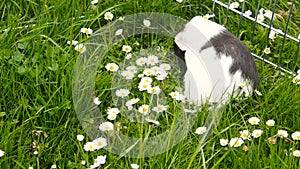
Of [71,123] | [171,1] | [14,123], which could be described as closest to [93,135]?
[71,123]

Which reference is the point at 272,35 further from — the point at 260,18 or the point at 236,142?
the point at 236,142

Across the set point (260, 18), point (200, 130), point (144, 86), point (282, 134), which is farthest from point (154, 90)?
point (260, 18)

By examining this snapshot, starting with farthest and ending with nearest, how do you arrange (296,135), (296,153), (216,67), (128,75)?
(128,75), (216,67), (296,135), (296,153)

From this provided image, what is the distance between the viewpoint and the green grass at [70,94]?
7.57ft

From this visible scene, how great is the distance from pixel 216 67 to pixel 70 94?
537 millimetres

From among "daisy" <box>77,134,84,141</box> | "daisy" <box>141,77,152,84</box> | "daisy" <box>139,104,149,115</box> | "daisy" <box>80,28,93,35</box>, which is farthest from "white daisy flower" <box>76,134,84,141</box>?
"daisy" <box>80,28,93,35</box>

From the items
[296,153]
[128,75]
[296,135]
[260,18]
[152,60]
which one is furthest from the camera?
[260,18]

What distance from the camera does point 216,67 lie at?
2.53 metres

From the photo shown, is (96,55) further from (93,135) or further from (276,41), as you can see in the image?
(276,41)

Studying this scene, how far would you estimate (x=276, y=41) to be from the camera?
2.97 m

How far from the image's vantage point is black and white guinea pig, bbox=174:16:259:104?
2.51m

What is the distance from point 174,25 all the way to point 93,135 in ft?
2.39

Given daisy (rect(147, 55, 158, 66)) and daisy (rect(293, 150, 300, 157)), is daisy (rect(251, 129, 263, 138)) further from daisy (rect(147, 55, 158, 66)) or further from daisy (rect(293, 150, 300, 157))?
daisy (rect(147, 55, 158, 66))

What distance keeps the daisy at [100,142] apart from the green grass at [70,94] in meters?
0.02
